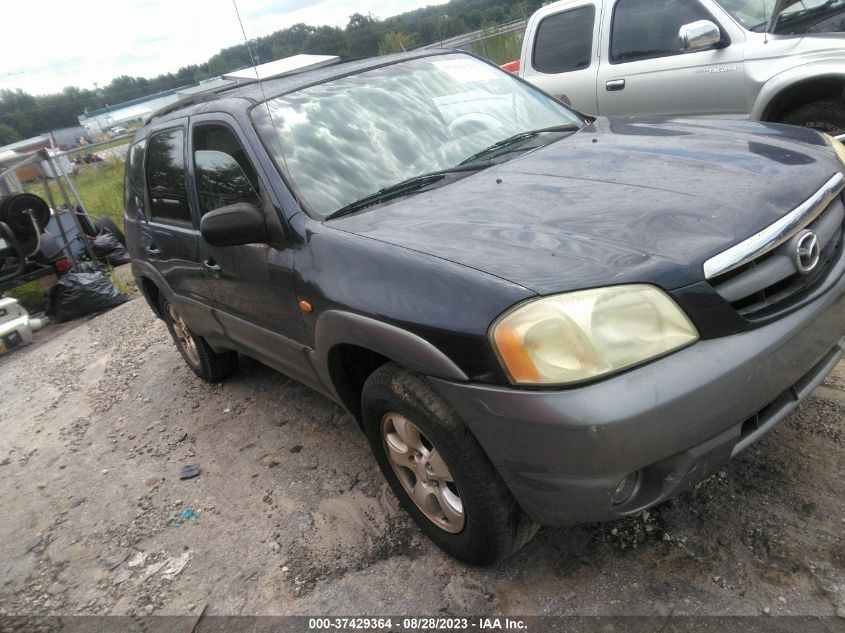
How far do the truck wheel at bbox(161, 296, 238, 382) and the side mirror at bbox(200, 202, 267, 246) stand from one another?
191 cm

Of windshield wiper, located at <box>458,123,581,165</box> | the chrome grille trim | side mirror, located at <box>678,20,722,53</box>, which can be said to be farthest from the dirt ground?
side mirror, located at <box>678,20,722,53</box>

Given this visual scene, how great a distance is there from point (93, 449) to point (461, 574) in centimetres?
301

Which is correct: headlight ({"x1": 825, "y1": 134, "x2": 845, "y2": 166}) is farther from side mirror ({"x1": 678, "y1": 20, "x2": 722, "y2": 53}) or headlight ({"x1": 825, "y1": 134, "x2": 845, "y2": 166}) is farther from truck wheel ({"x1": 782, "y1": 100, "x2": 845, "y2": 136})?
side mirror ({"x1": 678, "y1": 20, "x2": 722, "y2": 53})

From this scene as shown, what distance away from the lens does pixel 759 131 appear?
9.50 feet

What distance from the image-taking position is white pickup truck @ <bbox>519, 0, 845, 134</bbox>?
4.65 meters

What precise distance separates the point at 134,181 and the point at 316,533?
2.78 metres

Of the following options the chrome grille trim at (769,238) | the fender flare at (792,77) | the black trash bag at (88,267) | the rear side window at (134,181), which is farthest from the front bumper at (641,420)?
the black trash bag at (88,267)

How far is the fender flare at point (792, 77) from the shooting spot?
14.6 ft

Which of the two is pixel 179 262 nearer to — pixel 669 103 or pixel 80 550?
pixel 80 550

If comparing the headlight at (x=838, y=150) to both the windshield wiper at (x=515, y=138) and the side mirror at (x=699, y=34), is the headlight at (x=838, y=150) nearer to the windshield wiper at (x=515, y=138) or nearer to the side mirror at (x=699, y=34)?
the windshield wiper at (x=515, y=138)

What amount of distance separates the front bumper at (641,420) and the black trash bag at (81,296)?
7.09 meters

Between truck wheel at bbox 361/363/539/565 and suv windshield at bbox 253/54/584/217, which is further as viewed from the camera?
suv windshield at bbox 253/54/584/217

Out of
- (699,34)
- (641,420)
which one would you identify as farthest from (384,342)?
(699,34)

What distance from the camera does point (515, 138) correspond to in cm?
323
